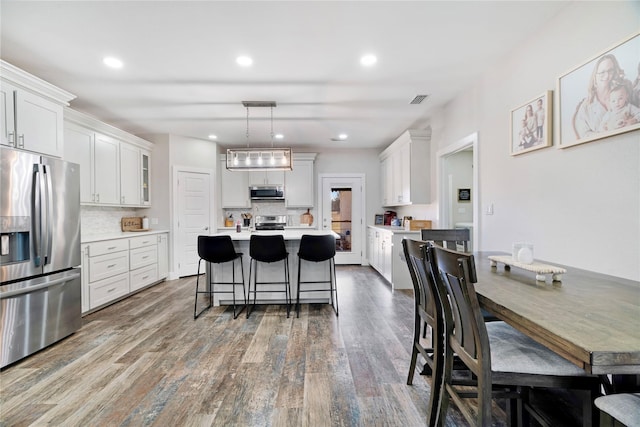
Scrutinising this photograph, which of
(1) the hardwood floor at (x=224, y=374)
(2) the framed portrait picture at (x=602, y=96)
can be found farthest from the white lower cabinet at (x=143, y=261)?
(2) the framed portrait picture at (x=602, y=96)

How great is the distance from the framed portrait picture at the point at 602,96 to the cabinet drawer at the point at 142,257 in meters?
5.09

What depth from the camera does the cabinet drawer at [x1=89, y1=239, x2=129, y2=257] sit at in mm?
3479

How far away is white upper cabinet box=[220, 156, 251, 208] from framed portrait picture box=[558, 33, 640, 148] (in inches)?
210

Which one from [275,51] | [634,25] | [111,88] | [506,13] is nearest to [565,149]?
[634,25]

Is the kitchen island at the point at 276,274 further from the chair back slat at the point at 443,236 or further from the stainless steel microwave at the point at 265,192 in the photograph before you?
the stainless steel microwave at the point at 265,192

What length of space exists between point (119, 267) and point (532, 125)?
16.3ft

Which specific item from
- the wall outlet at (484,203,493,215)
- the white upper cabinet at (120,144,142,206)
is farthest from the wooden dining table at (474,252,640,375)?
the white upper cabinet at (120,144,142,206)

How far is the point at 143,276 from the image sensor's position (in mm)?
4469

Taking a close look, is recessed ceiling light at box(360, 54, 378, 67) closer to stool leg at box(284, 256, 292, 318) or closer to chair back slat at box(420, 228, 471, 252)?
chair back slat at box(420, 228, 471, 252)

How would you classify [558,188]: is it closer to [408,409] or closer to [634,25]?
[634,25]

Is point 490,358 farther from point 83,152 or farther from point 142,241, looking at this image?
point 83,152

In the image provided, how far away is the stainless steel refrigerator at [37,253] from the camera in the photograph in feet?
7.57

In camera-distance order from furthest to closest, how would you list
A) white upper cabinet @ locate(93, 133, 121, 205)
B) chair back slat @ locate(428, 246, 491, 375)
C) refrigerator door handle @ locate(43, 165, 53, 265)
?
white upper cabinet @ locate(93, 133, 121, 205) → refrigerator door handle @ locate(43, 165, 53, 265) → chair back slat @ locate(428, 246, 491, 375)

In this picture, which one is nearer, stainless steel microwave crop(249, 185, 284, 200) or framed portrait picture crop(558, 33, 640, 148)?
framed portrait picture crop(558, 33, 640, 148)
